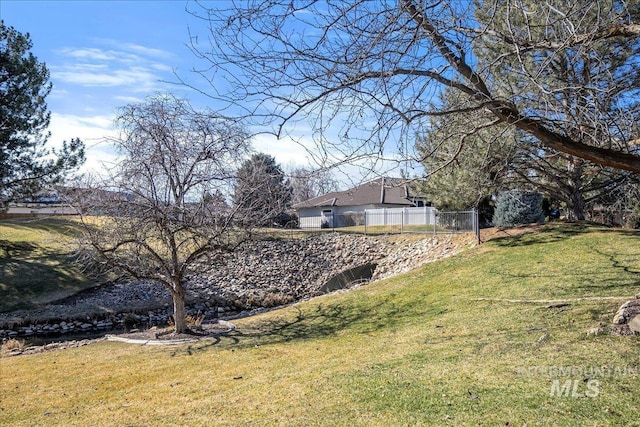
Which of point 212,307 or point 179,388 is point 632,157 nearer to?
point 179,388

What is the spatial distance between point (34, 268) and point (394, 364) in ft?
66.4

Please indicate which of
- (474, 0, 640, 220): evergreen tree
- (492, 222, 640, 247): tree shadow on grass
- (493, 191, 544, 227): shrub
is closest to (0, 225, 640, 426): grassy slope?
(492, 222, 640, 247): tree shadow on grass

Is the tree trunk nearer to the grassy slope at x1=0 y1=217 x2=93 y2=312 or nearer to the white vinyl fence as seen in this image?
the grassy slope at x1=0 y1=217 x2=93 y2=312

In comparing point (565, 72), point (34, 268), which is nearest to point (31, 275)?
point (34, 268)

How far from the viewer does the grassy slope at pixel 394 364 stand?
4.54 m

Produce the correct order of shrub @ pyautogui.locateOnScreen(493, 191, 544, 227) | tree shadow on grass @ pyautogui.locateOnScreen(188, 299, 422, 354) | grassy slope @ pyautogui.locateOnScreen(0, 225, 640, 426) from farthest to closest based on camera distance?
shrub @ pyautogui.locateOnScreen(493, 191, 544, 227), tree shadow on grass @ pyautogui.locateOnScreen(188, 299, 422, 354), grassy slope @ pyautogui.locateOnScreen(0, 225, 640, 426)

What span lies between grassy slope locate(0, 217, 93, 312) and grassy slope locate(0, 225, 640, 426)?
9.14 meters

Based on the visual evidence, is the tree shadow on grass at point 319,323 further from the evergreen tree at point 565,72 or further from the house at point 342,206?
the house at point 342,206

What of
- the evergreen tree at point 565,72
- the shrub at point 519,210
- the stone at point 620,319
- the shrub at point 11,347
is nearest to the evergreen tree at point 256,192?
the evergreen tree at point 565,72

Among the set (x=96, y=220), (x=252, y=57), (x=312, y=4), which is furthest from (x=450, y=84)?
(x=96, y=220)

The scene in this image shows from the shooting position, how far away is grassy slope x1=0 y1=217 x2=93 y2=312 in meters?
18.9

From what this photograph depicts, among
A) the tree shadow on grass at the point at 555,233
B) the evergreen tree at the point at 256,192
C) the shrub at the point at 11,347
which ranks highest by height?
the evergreen tree at the point at 256,192

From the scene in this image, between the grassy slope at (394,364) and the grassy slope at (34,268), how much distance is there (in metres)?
9.14

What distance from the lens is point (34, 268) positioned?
70.2 feet
